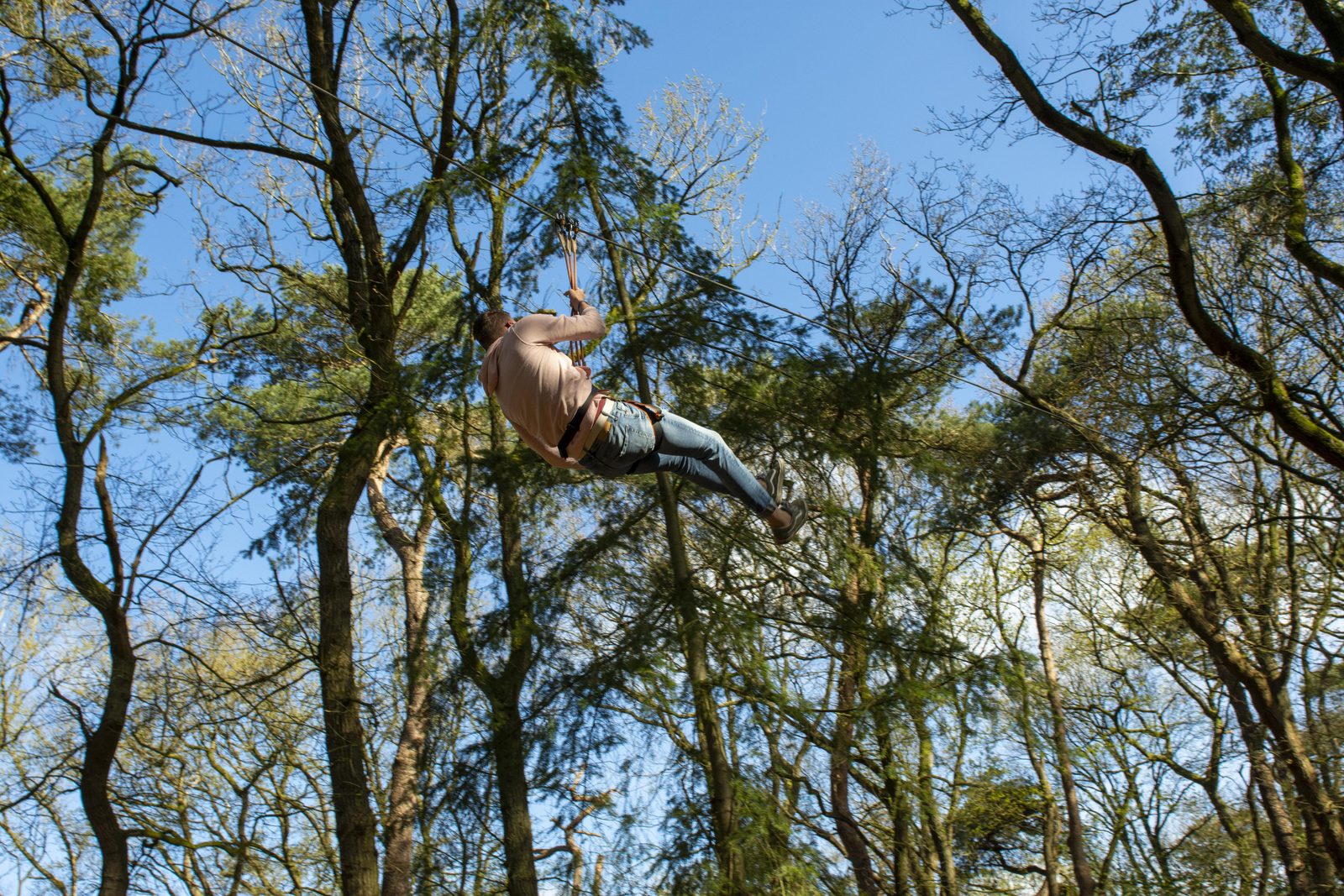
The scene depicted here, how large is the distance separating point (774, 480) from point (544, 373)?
1230 mm

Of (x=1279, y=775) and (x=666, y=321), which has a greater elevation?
(x=666, y=321)

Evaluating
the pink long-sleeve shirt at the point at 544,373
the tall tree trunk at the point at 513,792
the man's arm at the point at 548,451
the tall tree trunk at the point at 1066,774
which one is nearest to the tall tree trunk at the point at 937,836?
the tall tree trunk at the point at 1066,774

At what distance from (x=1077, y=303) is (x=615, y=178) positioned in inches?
218

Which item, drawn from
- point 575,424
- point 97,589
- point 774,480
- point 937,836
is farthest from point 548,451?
point 937,836

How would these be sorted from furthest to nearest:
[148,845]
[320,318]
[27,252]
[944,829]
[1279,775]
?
[944,829] < [1279,775] < [27,252] < [320,318] < [148,845]

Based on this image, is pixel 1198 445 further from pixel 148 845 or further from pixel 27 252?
pixel 27 252

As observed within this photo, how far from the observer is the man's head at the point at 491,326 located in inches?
155

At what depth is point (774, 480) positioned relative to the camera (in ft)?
14.7

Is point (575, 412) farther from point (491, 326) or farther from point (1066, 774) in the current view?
point (1066, 774)

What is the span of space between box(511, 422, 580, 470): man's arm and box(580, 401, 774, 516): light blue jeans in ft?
0.18

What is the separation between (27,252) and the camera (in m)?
7.91

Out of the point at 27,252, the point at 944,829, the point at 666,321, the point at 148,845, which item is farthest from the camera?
the point at 944,829

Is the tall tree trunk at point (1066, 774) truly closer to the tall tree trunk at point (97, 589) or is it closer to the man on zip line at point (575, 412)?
the man on zip line at point (575, 412)

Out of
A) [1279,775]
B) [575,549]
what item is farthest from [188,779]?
[1279,775]
